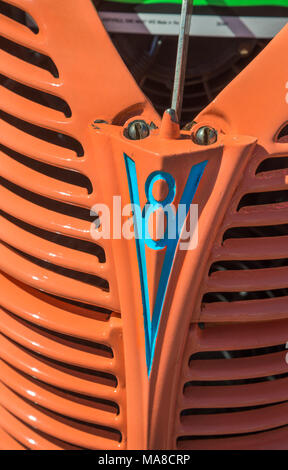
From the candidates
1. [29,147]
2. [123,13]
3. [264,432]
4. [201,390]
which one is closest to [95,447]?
[201,390]

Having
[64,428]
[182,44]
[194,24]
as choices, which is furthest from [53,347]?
[194,24]

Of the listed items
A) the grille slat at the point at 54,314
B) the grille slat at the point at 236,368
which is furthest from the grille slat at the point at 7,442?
the grille slat at the point at 236,368

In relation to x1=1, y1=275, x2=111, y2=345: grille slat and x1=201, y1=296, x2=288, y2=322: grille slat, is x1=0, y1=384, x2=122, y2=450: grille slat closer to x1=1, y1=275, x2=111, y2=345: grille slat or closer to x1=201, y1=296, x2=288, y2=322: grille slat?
x1=1, y1=275, x2=111, y2=345: grille slat

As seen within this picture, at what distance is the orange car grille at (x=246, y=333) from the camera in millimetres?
1040

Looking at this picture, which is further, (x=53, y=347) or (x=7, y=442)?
(x=7, y=442)

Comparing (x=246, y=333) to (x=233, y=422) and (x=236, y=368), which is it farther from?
(x=233, y=422)

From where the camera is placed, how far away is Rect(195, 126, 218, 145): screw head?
3.21 feet

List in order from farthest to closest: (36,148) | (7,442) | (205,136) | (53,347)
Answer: (7,442) → (53,347) → (36,148) → (205,136)

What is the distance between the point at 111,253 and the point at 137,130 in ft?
0.81

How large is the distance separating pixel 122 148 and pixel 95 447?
0.70m

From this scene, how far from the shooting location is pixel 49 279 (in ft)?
3.71

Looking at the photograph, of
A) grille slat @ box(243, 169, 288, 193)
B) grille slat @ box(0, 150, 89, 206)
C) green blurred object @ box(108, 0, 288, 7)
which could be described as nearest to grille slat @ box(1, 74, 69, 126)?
grille slat @ box(0, 150, 89, 206)

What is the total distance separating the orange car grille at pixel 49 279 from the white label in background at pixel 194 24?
0.73 feet

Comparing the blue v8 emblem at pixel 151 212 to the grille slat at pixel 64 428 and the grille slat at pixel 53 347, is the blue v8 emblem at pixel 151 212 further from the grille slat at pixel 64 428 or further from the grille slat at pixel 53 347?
the grille slat at pixel 64 428
